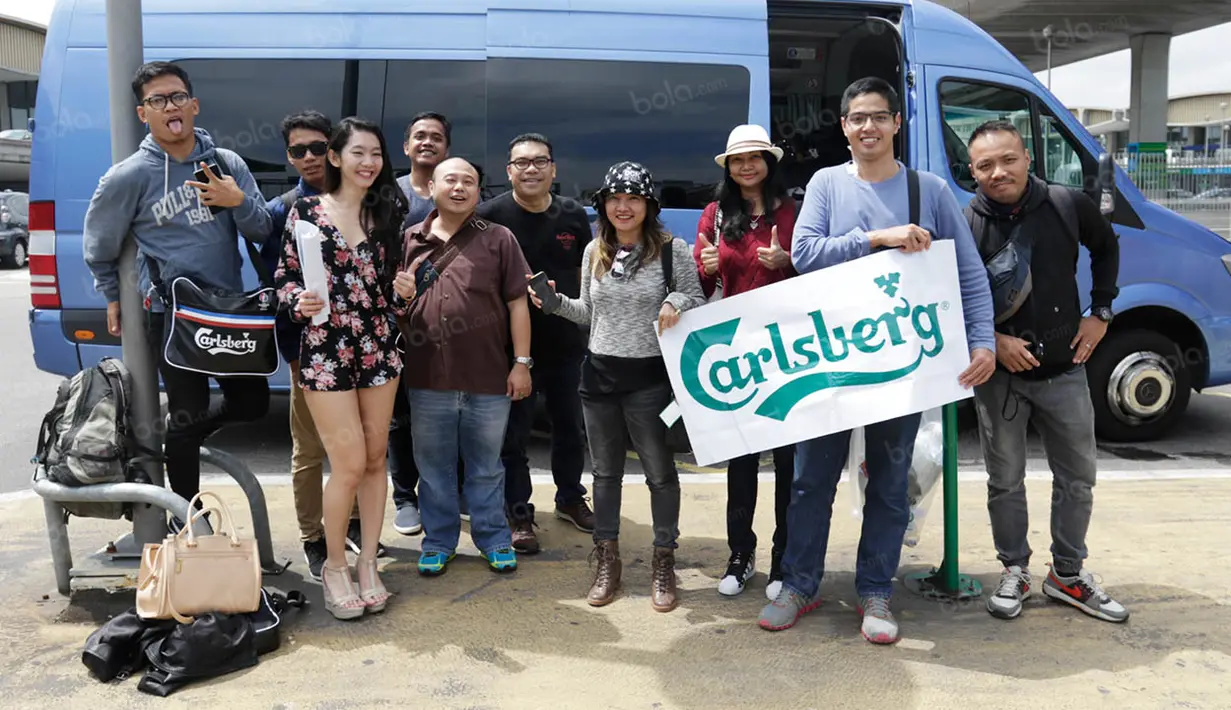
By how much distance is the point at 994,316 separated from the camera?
3.57 meters

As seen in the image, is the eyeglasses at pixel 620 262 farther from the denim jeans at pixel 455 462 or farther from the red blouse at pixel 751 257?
the denim jeans at pixel 455 462

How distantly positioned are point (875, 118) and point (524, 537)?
92.9 inches

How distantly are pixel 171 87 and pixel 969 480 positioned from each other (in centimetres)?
441

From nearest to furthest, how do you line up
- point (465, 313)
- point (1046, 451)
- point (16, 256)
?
1. point (1046, 451)
2. point (465, 313)
3. point (16, 256)

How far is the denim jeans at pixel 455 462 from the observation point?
4082mm

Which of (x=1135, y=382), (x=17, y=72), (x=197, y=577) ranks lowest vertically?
(x=197, y=577)

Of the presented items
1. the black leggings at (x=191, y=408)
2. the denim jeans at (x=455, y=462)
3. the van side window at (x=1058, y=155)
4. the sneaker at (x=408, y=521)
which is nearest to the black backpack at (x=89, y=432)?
the black leggings at (x=191, y=408)

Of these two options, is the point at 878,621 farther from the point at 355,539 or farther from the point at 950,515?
the point at 355,539

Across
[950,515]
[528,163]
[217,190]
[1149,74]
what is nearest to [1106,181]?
[950,515]

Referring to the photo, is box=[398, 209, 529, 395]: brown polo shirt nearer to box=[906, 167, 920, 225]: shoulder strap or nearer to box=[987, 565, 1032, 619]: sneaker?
box=[906, 167, 920, 225]: shoulder strap

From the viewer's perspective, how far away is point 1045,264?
3.55m

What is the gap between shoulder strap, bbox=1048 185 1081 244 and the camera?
11.6 feet

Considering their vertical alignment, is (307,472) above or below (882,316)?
below

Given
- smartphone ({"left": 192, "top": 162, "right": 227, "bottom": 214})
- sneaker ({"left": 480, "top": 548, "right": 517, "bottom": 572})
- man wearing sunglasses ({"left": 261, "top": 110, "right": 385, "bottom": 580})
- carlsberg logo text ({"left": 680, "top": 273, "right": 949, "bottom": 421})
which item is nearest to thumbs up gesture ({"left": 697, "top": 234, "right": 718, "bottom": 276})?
carlsberg logo text ({"left": 680, "top": 273, "right": 949, "bottom": 421})
